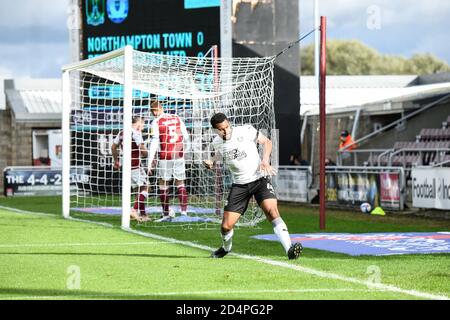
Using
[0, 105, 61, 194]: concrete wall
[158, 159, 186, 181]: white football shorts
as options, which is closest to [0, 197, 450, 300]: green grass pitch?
[158, 159, 186, 181]: white football shorts

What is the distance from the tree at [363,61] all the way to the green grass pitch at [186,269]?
7933 centimetres

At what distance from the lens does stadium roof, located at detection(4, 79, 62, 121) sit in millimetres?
47000

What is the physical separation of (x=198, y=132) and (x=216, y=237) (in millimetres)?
6410

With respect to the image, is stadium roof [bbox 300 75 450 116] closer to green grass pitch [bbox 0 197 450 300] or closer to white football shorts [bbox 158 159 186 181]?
white football shorts [bbox 158 159 186 181]

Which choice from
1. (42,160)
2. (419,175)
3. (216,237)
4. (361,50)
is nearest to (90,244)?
(216,237)

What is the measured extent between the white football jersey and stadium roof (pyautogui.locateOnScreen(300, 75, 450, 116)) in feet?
65.9

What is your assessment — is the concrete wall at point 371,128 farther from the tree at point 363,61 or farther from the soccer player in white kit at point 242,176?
the tree at point 363,61

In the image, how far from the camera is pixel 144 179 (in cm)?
2075

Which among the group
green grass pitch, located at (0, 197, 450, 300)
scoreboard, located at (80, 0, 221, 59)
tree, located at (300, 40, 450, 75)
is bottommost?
green grass pitch, located at (0, 197, 450, 300)

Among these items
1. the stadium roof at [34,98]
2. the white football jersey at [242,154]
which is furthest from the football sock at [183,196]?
the stadium roof at [34,98]

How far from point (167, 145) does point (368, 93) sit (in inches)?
1156

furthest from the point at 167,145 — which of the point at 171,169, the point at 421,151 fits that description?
the point at 421,151

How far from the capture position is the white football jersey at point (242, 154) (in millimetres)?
13289

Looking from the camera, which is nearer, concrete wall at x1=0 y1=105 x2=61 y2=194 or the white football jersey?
the white football jersey
